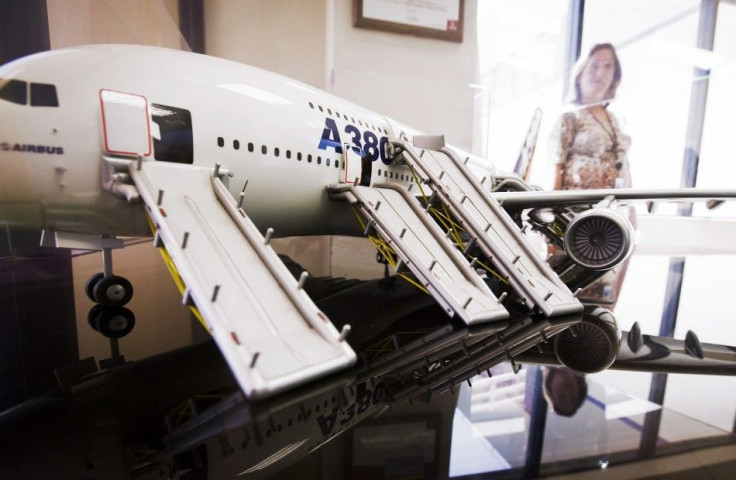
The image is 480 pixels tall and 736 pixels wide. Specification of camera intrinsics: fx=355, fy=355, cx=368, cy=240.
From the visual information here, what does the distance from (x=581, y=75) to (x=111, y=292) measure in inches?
295

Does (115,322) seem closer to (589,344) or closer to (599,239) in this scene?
(589,344)

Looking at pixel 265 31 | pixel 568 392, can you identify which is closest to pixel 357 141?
pixel 568 392

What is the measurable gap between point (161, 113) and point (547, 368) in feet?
7.44

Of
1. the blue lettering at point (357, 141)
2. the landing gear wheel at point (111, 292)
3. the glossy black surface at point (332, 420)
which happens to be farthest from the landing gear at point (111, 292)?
the blue lettering at point (357, 141)

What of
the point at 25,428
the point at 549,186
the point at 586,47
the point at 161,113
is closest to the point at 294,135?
the point at 161,113

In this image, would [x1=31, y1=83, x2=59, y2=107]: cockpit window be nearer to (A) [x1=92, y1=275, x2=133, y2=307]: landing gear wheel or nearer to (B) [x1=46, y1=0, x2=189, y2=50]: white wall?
(A) [x1=92, y1=275, x2=133, y2=307]: landing gear wheel

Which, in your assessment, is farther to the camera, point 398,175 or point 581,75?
point 581,75

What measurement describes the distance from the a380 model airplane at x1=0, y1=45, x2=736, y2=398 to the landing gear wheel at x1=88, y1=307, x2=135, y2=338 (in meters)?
0.01

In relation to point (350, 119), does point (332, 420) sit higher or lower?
lower

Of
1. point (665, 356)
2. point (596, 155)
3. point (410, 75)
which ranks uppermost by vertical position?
point (410, 75)

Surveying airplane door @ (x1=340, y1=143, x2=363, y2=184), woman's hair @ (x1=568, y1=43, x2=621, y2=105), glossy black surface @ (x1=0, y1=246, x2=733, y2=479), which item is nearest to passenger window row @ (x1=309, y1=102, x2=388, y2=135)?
airplane door @ (x1=340, y1=143, x2=363, y2=184)

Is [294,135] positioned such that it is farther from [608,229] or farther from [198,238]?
[608,229]

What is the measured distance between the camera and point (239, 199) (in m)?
2.05

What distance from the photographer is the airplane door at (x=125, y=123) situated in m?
1.71
